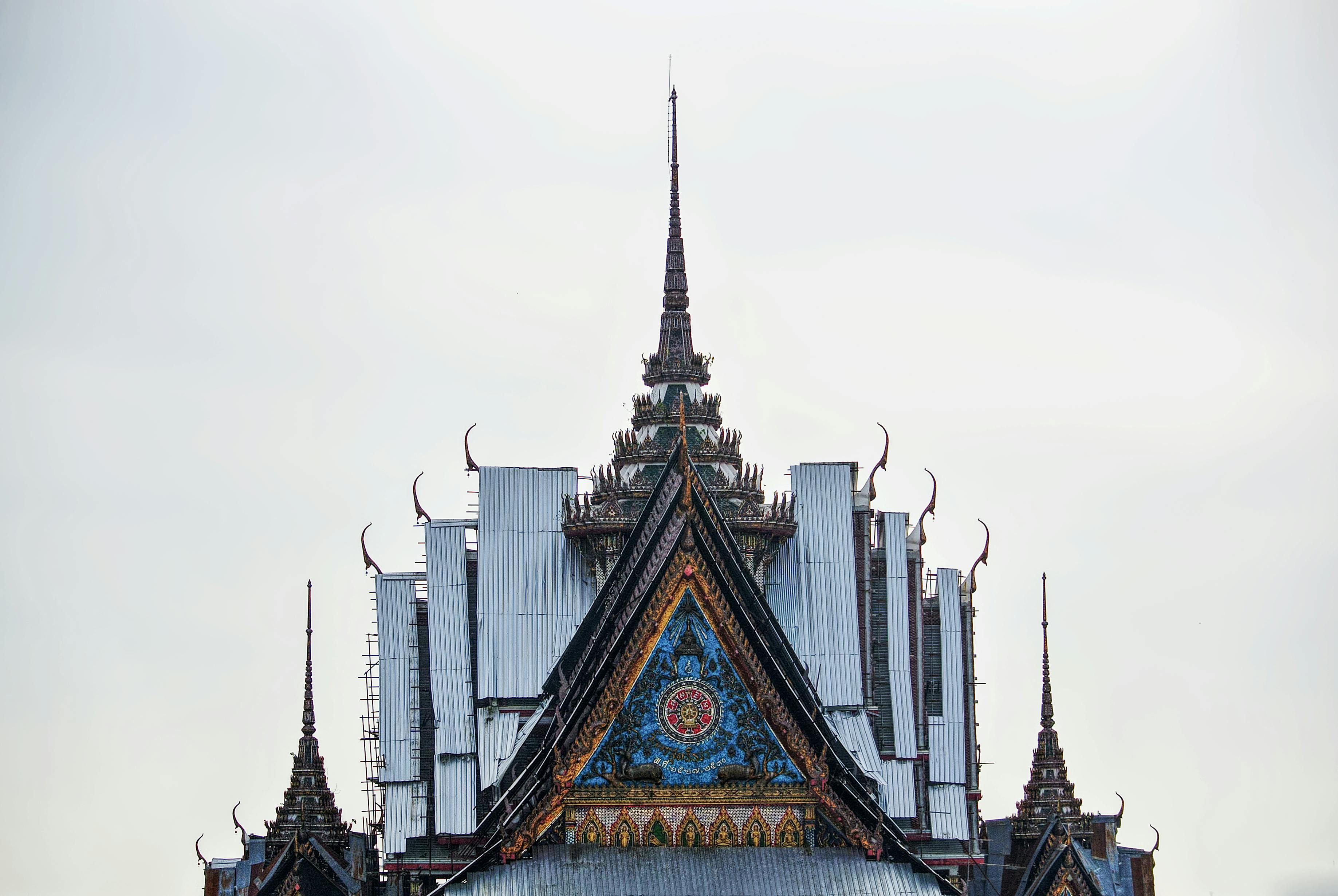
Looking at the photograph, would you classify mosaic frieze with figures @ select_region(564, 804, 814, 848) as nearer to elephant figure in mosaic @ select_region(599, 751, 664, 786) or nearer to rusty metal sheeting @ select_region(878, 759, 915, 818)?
elephant figure in mosaic @ select_region(599, 751, 664, 786)

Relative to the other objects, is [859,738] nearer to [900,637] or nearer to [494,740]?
[900,637]

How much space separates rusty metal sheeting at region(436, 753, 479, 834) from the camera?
2194 inches

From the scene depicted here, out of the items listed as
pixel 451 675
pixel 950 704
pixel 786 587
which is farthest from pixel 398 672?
pixel 950 704

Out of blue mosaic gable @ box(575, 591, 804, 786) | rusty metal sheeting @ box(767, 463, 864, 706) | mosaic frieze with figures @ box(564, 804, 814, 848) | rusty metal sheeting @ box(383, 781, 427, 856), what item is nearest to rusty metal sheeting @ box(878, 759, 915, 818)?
rusty metal sheeting @ box(767, 463, 864, 706)

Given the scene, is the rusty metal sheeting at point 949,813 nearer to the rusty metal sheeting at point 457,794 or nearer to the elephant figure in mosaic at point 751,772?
the elephant figure in mosaic at point 751,772

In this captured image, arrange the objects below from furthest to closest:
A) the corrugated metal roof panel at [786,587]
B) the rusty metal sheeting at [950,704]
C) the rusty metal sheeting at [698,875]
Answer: the corrugated metal roof panel at [786,587]
the rusty metal sheeting at [950,704]
the rusty metal sheeting at [698,875]

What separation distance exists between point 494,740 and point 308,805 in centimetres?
443

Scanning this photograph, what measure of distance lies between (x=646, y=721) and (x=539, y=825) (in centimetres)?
237

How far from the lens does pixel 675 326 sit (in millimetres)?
61438

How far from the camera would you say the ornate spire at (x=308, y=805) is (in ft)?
191

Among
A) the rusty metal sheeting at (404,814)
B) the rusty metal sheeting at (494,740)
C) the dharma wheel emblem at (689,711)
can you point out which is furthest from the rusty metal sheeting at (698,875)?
the rusty metal sheeting at (404,814)

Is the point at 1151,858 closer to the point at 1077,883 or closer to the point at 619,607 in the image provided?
the point at 1077,883

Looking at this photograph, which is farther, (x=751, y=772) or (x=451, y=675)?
(x=451, y=675)

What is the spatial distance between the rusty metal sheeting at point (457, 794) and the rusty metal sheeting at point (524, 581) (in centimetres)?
133
